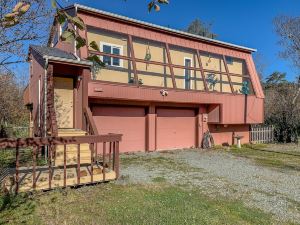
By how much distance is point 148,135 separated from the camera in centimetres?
1334

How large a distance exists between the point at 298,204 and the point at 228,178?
238 cm

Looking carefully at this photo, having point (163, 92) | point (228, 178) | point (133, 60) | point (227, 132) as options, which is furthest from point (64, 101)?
point (227, 132)

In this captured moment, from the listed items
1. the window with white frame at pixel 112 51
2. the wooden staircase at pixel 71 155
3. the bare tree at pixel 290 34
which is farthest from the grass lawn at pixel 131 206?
the bare tree at pixel 290 34

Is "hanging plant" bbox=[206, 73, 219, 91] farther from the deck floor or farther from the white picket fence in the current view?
the deck floor

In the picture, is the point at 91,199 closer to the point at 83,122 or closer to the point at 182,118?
the point at 83,122

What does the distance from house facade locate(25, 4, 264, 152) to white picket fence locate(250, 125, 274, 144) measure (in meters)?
0.76

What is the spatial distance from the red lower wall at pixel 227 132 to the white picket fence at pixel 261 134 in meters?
0.63

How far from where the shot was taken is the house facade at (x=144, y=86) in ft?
34.3

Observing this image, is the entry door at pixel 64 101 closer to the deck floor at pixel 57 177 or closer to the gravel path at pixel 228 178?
the gravel path at pixel 228 178

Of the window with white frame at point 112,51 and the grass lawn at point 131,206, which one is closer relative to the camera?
the grass lawn at point 131,206

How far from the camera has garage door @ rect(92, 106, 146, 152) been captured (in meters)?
12.1

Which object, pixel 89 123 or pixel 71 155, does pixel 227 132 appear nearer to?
pixel 89 123

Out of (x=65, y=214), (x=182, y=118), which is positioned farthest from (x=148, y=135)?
(x=65, y=214)

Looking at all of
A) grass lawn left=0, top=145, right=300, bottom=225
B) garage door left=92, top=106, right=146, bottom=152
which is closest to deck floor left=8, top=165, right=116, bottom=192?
grass lawn left=0, top=145, right=300, bottom=225
